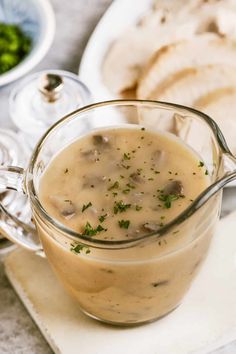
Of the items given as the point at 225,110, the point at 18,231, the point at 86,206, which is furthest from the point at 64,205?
the point at 225,110

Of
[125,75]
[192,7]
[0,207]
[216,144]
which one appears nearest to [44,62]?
[125,75]

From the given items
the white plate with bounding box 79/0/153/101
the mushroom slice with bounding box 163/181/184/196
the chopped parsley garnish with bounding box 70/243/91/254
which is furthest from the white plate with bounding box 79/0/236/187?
the chopped parsley garnish with bounding box 70/243/91/254

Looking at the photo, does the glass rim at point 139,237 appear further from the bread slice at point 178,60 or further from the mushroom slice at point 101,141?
the bread slice at point 178,60

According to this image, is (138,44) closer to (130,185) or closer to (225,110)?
(225,110)

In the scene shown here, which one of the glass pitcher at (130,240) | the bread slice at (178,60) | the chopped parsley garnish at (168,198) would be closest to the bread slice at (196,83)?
the bread slice at (178,60)

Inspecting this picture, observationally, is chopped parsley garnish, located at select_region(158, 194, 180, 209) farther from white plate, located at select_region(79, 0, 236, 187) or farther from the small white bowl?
the small white bowl
